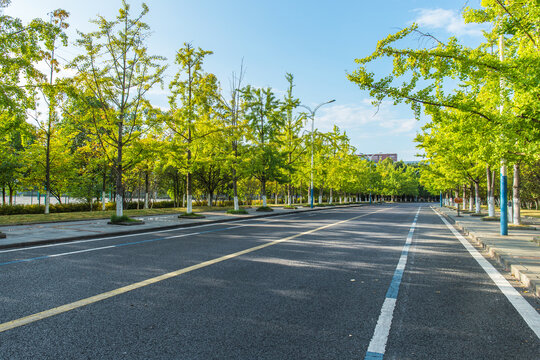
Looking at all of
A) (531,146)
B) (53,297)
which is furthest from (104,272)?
(531,146)

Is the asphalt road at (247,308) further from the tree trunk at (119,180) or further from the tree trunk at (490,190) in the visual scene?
the tree trunk at (490,190)

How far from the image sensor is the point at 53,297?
15.1ft

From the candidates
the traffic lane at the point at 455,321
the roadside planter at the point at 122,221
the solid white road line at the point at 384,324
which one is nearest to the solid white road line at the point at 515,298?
the traffic lane at the point at 455,321

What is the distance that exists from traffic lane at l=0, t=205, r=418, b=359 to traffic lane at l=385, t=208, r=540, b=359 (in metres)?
0.37

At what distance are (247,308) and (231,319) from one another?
0.41 meters

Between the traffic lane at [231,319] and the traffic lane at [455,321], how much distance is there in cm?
37

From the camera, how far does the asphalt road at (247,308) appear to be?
313cm

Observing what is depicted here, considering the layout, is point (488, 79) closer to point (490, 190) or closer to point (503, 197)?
point (503, 197)

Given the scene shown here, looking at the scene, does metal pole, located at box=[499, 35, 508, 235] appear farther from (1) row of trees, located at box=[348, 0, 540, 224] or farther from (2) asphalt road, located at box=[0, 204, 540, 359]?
(2) asphalt road, located at box=[0, 204, 540, 359]

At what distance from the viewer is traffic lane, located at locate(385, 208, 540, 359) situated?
10.2ft

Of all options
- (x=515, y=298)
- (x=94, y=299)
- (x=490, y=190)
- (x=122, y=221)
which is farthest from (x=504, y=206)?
(x=122, y=221)

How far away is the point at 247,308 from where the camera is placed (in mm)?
4219

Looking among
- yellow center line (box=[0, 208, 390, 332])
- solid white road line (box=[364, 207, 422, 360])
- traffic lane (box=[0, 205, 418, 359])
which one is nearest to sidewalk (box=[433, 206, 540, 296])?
solid white road line (box=[364, 207, 422, 360])

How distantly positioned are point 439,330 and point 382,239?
25.4 ft
